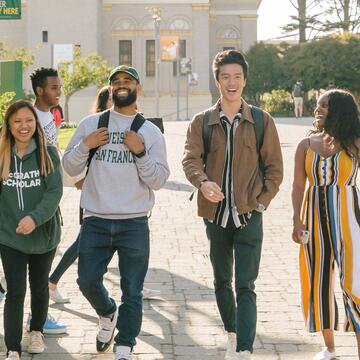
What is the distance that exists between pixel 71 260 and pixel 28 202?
1613 mm

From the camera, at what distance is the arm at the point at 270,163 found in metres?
5.43

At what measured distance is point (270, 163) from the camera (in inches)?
215

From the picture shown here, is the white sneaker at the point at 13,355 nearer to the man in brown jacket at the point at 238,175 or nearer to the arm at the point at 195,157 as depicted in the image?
the man in brown jacket at the point at 238,175

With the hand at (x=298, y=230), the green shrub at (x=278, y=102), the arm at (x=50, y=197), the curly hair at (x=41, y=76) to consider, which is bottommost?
the green shrub at (x=278, y=102)

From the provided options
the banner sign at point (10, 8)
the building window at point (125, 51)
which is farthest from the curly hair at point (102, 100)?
Result: the building window at point (125, 51)

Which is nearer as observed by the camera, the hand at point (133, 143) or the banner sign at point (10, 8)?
the hand at point (133, 143)

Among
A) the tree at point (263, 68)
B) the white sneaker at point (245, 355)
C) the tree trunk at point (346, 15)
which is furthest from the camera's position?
the tree trunk at point (346, 15)

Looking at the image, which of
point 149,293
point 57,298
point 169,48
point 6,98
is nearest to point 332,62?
point 169,48

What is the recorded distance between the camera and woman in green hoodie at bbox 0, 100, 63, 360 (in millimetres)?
5348

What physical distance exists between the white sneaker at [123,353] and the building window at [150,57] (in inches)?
2721

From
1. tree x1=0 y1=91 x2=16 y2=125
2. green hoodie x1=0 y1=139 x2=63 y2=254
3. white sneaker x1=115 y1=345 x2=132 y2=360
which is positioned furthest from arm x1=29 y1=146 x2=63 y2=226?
tree x1=0 y1=91 x2=16 y2=125

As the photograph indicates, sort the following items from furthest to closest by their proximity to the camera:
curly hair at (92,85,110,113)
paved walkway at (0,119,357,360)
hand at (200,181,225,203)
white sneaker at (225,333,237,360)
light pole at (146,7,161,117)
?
1. light pole at (146,7,161,117)
2. curly hair at (92,85,110,113)
3. paved walkway at (0,119,357,360)
4. white sneaker at (225,333,237,360)
5. hand at (200,181,225,203)

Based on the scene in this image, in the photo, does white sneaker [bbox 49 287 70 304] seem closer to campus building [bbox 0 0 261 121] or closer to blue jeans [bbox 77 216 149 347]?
blue jeans [bbox 77 216 149 347]

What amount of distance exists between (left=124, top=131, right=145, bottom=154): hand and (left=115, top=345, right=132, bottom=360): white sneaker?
3.81 feet
